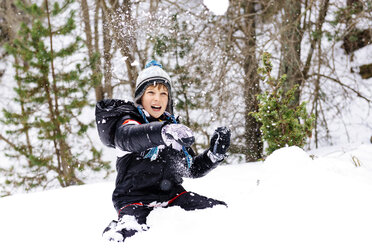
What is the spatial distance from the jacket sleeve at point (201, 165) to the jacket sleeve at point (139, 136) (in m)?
0.69

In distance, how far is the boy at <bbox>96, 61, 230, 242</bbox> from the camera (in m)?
1.91

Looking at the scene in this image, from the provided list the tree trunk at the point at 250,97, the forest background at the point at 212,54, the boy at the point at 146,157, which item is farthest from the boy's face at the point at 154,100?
the tree trunk at the point at 250,97

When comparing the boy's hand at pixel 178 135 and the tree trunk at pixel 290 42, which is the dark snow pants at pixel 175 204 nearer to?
the boy's hand at pixel 178 135

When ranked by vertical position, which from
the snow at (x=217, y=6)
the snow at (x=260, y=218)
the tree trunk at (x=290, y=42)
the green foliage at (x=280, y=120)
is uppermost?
the snow at (x=217, y=6)

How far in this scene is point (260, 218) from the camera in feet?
5.97

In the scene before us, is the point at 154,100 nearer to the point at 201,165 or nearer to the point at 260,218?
the point at 201,165

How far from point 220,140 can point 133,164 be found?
630mm

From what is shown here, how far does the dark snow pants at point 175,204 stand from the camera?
6.75ft

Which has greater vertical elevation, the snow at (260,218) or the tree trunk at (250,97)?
the tree trunk at (250,97)

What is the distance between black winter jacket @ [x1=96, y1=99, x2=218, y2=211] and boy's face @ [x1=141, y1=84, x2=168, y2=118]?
0.13 meters

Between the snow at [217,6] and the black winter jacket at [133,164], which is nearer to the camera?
the black winter jacket at [133,164]

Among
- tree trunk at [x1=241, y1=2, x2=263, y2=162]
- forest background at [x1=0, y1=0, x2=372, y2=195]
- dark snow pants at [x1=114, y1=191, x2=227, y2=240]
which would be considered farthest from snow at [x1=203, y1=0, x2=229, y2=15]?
dark snow pants at [x1=114, y1=191, x2=227, y2=240]

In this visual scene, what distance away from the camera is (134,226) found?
196 centimetres

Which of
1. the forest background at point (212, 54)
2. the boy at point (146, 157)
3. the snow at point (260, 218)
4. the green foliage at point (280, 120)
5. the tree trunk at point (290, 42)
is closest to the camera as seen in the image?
the snow at point (260, 218)
